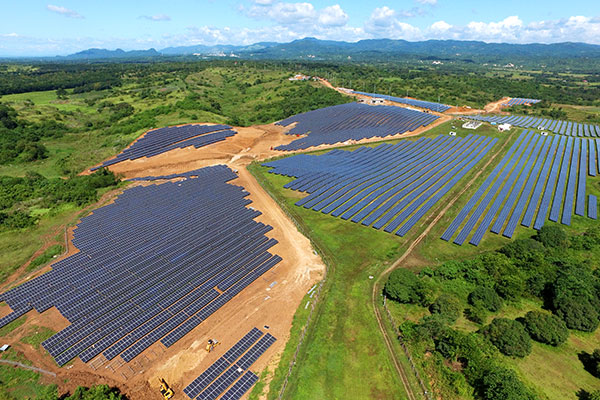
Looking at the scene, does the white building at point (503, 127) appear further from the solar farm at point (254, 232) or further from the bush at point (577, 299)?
the bush at point (577, 299)

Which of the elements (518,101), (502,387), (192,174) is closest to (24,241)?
(192,174)

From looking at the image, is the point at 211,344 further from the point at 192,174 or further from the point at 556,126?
the point at 556,126

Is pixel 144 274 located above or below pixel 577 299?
below

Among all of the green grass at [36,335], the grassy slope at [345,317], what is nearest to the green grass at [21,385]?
the green grass at [36,335]

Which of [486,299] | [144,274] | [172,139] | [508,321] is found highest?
[172,139]

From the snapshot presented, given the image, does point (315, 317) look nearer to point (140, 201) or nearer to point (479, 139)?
point (140, 201)

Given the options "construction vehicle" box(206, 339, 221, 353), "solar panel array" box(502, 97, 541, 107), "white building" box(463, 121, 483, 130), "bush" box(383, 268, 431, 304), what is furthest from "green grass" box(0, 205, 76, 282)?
"solar panel array" box(502, 97, 541, 107)

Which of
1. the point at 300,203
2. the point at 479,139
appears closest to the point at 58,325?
the point at 300,203
